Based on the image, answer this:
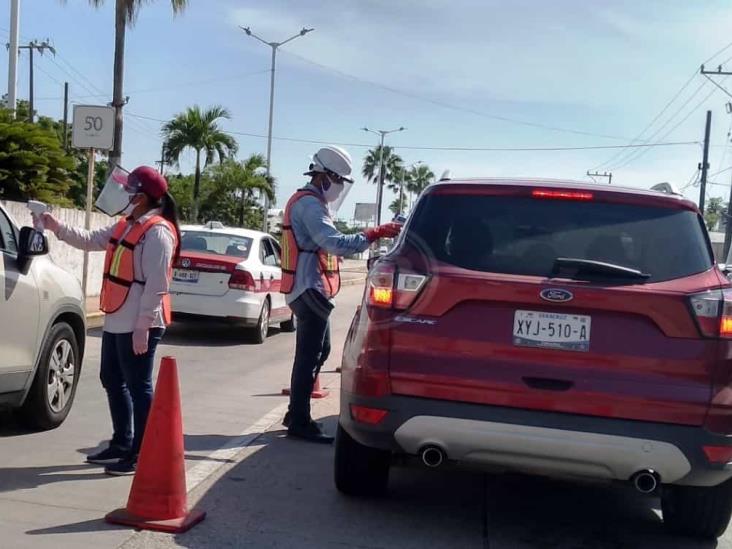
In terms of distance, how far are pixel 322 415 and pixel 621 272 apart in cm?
400

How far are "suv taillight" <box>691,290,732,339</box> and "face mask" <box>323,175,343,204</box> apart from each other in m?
3.05

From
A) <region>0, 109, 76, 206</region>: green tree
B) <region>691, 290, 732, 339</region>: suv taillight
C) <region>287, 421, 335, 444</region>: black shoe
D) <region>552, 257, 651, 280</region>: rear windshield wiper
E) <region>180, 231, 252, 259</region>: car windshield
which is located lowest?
<region>287, 421, 335, 444</region>: black shoe

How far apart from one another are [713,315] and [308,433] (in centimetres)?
334

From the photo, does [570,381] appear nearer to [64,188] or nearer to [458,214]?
[458,214]

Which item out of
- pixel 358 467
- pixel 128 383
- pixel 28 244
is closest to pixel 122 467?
pixel 128 383

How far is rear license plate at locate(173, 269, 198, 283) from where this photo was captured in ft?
39.5

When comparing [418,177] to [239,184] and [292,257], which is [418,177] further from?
[292,257]

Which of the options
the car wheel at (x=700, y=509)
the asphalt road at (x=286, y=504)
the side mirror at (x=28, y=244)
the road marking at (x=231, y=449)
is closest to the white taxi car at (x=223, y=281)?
the road marking at (x=231, y=449)

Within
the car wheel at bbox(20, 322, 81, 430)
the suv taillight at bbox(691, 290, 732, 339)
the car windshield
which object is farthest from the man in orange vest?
the car windshield

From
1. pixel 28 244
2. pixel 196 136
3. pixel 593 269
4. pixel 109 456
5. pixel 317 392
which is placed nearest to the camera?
pixel 593 269

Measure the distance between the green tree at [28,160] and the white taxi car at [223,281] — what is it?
11.0 feet

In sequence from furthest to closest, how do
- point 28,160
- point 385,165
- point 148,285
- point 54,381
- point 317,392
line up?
point 385,165
point 28,160
point 317,392
point 54,381
point 148,285

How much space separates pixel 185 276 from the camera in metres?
12.1

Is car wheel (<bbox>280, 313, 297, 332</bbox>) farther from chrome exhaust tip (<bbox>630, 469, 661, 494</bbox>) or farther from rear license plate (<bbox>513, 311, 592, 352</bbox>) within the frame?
chrome exhaust tip (<bbox>630, 469, 661, 494</bbox>)
